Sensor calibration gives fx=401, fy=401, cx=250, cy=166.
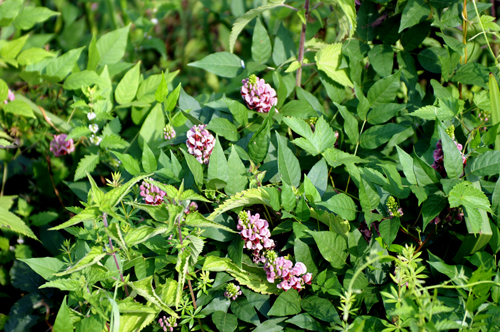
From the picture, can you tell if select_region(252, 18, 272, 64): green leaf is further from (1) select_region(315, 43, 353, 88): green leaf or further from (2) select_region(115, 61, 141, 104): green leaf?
(2) select_region(115, 61, 141, 104): green leaf

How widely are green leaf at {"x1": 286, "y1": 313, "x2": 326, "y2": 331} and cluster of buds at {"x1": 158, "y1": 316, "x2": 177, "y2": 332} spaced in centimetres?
28

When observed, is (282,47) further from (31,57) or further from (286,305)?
(31,57)

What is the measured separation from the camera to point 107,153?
1399mm

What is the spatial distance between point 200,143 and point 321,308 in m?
0.53

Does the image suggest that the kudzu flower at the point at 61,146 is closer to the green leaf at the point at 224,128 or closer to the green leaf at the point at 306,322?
the green leaf at the point at 224,128

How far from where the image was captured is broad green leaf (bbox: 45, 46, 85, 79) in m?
1.55

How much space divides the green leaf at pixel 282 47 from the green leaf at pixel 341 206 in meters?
0.61

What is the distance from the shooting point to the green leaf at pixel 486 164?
0.96 m

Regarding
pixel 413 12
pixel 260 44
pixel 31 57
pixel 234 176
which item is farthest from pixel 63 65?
pixel 413 12

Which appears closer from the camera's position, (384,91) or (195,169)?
(195,169)

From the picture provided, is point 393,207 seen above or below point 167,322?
above

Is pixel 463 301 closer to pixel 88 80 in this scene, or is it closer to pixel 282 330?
pixel 282 330

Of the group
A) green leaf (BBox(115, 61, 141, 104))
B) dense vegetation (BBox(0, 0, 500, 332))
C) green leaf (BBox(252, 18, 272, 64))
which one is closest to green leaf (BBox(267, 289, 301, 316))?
dense vegetation (BBox(0, 0, 500, 332))

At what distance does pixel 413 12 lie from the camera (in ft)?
4.15
